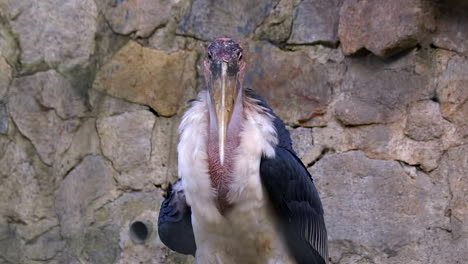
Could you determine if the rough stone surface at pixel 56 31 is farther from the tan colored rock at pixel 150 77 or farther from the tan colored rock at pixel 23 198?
the tan colored rock at pixel 23 198

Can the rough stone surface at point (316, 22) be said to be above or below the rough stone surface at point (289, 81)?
above

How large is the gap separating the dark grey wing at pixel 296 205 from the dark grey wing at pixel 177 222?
0.97 feet

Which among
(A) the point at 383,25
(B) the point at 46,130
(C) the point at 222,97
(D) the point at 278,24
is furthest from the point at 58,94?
(A) the point at 383,25

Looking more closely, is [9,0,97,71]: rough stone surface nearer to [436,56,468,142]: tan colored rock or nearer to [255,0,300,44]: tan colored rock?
[255,0,300,44]: tan colored rock

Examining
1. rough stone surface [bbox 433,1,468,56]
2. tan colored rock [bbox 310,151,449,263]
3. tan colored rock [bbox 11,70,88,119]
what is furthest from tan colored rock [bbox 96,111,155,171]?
rough stone surface [bbox 433,1,468,56]

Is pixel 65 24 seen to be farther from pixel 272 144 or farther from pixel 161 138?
pixel 272 144

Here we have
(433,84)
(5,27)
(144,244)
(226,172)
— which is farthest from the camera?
(5,27)

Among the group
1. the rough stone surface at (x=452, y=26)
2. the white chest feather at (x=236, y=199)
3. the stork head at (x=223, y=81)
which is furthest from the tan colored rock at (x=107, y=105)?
the rough stone surface at (x=452, y=26)

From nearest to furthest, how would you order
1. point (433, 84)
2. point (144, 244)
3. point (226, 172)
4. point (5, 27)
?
point (226, 172)
point (433, 84)
point (144, 244)
point (5, 27)

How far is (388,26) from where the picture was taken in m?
2.30

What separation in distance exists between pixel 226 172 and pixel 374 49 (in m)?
0.74

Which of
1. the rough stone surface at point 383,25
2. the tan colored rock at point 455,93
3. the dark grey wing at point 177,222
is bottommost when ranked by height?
the dark grey wing at point 177,222

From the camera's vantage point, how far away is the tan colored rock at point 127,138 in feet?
8.77

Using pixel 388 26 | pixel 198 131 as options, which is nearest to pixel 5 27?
pixel 198 131
